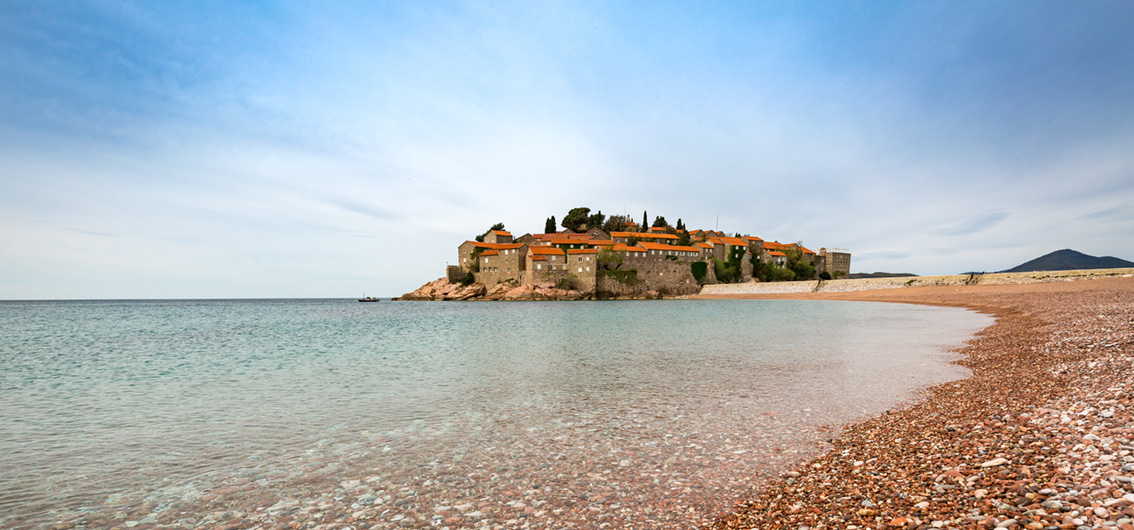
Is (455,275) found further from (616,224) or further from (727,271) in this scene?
(727,271)

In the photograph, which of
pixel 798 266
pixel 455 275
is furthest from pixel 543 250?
pixel 798 266

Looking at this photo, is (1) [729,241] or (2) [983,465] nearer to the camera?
(2) [983,465]

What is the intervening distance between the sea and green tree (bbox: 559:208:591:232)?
368 ft

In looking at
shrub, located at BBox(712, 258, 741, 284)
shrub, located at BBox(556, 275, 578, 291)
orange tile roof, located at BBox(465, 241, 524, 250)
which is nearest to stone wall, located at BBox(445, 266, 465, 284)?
orange tile roof, located at BBox(465, 241, 524, 250)

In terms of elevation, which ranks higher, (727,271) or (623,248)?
(623,248)

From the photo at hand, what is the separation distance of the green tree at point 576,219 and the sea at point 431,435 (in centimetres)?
11217

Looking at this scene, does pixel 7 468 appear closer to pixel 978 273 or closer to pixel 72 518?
pixel 72 518

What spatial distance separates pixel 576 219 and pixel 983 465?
4951 inches

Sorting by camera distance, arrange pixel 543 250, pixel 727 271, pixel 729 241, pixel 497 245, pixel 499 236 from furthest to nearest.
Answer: pixel 499 236, pixel 729 241, pixel 497 245, pixel 727 271, pixel 543 250

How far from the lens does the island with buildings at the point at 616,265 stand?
98312 mm

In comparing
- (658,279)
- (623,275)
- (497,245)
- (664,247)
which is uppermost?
(497,245)

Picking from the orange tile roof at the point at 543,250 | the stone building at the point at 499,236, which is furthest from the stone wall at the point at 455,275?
the orange tile roof at the point at 543,250

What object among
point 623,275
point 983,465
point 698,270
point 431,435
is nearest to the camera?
point 983,465

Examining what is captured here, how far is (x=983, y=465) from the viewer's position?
16.3 ft
